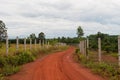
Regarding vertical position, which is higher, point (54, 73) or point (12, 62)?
point (12, 62)

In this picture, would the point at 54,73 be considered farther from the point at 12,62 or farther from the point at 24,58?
the point at 24,58

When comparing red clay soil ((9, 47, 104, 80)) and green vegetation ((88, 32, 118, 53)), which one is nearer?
red clay soil ((9, 47, 104, 80))

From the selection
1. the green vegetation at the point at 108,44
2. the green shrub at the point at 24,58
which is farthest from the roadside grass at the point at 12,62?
the green vegetation at the point at 108,44

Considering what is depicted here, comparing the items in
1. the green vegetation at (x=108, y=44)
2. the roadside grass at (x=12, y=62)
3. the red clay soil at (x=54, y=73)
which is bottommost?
the red clay soil at (x=54, y=73)

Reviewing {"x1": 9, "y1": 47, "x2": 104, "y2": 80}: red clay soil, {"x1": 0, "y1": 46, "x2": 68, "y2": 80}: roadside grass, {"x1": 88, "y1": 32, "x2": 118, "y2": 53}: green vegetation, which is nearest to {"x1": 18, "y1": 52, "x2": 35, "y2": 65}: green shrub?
{"x1": 0, "y1": 46, "x2": 68, "y2": 80}: roadside grass

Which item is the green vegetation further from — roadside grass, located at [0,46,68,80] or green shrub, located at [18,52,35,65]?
roadside grass, located at [0,46,68,80]

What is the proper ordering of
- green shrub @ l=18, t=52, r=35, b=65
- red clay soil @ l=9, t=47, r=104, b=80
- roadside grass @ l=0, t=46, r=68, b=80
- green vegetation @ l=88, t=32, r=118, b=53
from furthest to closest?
1. green vegetation @ l=88, t=32, r=118, b=53
2. green shrub @ l=18, t=52, r=35, b=65
3. roadside grass @ l=0, t=46, r=68, b=80
4. red clay soil @ l=9, t=47, r=104, b=80

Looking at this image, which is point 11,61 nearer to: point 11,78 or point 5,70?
point 5,70

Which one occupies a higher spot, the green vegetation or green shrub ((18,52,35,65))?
the green vegetation

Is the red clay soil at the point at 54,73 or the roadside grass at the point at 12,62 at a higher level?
the roadside grass at the point at 12,62

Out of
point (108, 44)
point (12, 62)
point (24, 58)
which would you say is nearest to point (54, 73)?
point (12, 62)

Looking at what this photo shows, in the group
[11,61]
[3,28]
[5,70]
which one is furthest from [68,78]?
[3,28]

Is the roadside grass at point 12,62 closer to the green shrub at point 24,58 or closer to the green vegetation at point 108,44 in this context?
the green shrub at point 24,58

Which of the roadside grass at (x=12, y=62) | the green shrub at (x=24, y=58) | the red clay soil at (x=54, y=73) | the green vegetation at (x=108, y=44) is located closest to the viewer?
the red clay soil at (x=54, y=73)
